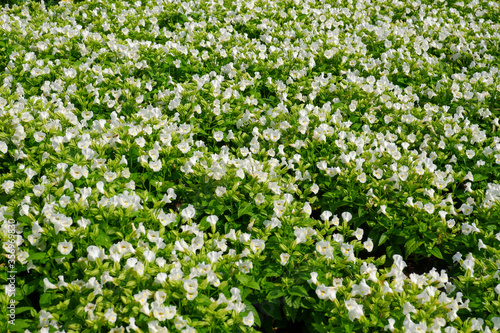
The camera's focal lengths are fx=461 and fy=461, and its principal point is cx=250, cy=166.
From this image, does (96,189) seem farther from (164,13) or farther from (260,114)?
(164,13)

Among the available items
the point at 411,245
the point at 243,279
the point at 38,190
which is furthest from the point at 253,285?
the point at 38,190

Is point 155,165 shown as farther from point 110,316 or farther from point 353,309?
point 353,309

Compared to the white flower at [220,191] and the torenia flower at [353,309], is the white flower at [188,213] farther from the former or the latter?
the torenia flower at [353,309]

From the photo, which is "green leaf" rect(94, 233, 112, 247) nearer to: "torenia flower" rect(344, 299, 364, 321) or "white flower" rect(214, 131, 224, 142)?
"white flower" rect(214, 131, 224, 142)

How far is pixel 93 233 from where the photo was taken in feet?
10.7

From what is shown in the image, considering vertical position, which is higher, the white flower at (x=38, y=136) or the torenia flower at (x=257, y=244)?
the white flower at (x=38, y=136)

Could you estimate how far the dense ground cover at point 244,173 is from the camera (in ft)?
9.95

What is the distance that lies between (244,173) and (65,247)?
155 centimetres

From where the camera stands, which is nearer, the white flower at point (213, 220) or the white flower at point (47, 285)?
the white flower at point (47, 285)

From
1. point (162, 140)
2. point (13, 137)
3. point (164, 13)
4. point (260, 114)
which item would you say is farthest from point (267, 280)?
point (164, 13)

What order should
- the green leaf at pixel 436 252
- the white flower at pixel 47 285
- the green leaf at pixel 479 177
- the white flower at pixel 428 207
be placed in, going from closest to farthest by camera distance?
the white flower at pixel 47 285 < the green leaf at pixel 436 252 < the white flower at pixel 428 207 < the green leaf at pixel 479 177

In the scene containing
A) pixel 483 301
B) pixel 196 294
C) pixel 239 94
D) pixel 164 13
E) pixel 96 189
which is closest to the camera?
pixel 196 294

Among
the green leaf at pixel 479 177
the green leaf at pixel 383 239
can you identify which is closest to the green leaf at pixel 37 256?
the green leaf at pixel 383 239

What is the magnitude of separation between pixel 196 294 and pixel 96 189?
130 cm
